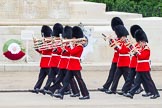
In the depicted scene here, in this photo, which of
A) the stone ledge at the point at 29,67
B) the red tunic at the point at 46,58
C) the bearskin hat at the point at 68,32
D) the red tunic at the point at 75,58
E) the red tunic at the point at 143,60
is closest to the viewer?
the red tunic at the point at 75,58

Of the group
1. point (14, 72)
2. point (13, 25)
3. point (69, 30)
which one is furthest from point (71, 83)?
point (13, 25)

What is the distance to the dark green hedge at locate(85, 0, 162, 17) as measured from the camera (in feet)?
108

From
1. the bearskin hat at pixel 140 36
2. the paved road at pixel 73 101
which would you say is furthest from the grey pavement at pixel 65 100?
the bearskin hat at pixel 140 36

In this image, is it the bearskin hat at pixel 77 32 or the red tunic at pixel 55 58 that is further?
the red tunic at pixel 55 58

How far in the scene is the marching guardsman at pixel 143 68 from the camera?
15.4 meters

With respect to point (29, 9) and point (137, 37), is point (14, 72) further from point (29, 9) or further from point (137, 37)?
point (137, 37)

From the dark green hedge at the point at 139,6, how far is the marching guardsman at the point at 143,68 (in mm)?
17091

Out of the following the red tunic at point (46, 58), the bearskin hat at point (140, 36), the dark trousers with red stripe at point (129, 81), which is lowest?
the dark trousers with red stripe at point (129, 81)

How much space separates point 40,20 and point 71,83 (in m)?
8.89

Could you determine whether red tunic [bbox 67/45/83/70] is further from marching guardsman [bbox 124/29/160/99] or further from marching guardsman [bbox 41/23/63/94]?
marching guardsman [bbox 124/29/160/99]

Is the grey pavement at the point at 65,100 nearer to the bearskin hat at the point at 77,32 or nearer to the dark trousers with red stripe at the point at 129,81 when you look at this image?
the dark trousers with red stripe at the point at 129,81

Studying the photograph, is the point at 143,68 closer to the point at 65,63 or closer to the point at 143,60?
Answer: the point at 143,60

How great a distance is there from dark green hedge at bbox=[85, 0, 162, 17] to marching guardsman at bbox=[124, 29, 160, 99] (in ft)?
56.1

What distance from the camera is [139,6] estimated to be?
34031mm
